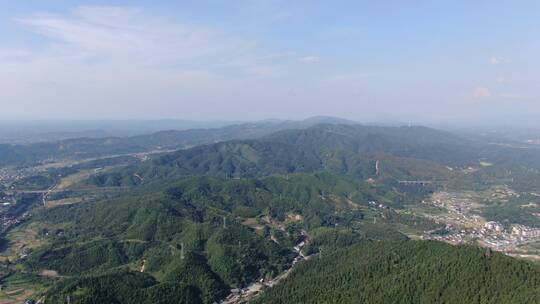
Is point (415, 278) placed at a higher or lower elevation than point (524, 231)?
higher

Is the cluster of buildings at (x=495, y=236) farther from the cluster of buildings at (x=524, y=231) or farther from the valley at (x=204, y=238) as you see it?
the valley at (x=204, y=238)

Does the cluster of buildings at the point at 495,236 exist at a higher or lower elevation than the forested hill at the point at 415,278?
lower

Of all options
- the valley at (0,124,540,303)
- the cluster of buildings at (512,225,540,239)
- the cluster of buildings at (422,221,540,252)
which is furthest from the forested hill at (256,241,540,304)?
the cluster of buildings at (512,225,540,239)

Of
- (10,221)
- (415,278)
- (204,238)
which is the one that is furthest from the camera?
(10,221)

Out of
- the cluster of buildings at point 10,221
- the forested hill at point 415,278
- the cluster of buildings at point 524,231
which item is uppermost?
the forested hill at point 415,278

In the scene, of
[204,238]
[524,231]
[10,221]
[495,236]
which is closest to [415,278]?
[204,238]

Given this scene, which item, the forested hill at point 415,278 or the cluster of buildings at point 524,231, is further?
the cluster of buildings at point 524,231

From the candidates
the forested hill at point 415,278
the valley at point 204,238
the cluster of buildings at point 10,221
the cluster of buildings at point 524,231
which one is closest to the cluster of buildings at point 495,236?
the cluster of buildings at point 524,231

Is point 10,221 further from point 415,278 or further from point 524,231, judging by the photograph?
point 524,231

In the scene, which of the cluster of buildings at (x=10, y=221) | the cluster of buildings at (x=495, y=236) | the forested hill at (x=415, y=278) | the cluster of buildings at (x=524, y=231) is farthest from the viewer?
the cluster of buildings at (x=10, y=221)
